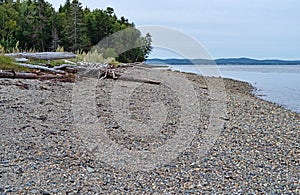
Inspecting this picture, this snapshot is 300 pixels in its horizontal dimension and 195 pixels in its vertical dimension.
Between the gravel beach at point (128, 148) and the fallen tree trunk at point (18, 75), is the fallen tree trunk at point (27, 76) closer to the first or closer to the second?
the fallen tree trunk at point (18, 75)

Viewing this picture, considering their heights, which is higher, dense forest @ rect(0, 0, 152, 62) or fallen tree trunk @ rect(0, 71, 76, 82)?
dense forest @ rect(0, 0, 152, 62)

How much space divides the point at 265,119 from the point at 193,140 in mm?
3038

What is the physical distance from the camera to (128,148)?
488 cm

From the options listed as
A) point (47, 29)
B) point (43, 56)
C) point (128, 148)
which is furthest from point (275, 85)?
point (128, 148)

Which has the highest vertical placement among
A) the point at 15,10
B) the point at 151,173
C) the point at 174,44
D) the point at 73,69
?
the point at 15,10

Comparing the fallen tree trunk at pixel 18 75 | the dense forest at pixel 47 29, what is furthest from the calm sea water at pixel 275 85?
the fallen tree trunk at pixel 18 75

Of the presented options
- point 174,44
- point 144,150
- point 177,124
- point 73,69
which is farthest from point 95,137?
point 73,69

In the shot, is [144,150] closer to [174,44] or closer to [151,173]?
[151,173]

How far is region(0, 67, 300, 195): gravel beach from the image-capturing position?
367cm

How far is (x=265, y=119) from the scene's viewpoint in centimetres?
784

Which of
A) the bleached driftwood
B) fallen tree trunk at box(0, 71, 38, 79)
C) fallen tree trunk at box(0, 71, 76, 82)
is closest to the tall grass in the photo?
fallen tree trunk at box(0, 71, 76, 82)

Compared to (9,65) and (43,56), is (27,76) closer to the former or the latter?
(9,65)

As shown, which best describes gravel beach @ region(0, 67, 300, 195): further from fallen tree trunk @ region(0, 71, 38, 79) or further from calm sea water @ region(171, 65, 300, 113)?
calm sea water @ region(171, 65, 300, 113)

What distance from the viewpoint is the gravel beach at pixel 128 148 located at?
3.67 m
